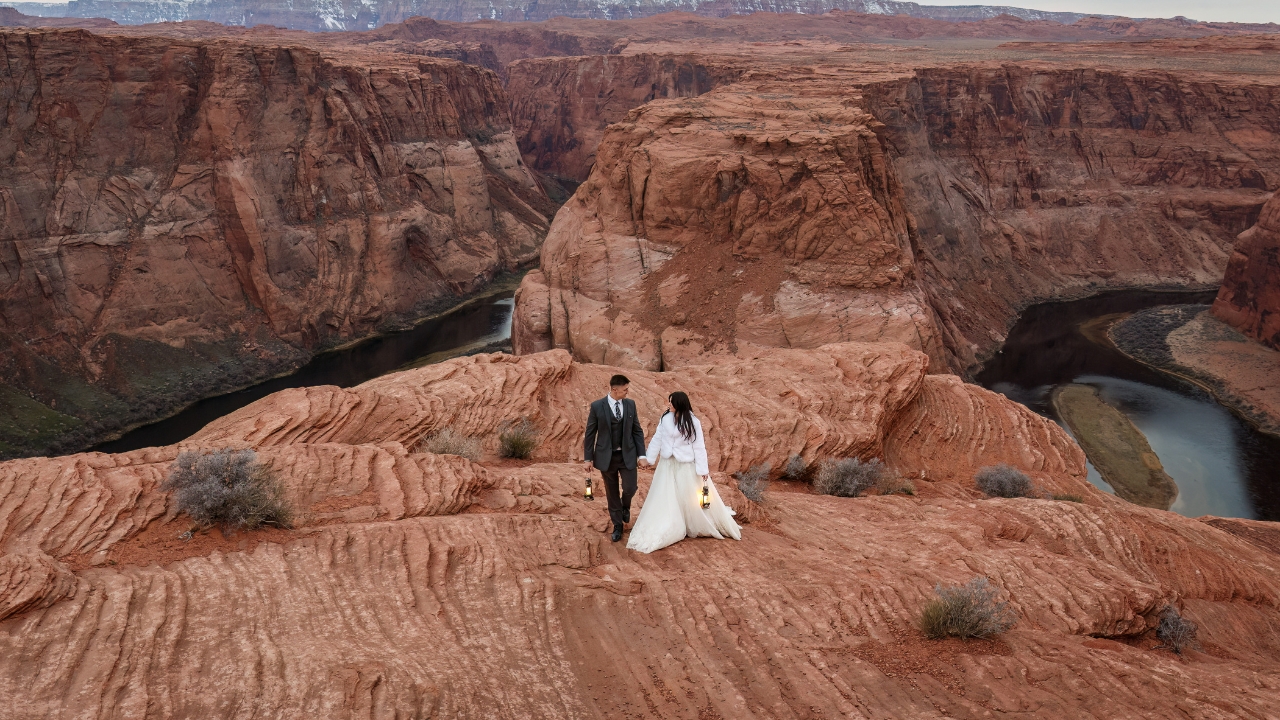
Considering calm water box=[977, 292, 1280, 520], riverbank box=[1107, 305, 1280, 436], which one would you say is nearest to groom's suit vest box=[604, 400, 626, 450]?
calm water box=[977, 292, 1280, 520]

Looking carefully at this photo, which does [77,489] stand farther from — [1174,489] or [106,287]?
[106,287]

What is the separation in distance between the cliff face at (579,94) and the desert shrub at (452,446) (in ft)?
222

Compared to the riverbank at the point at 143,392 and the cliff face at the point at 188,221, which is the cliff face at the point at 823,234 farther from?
the cliff face at the point at 188,221

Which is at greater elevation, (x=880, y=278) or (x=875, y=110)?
(x=875, y=110)

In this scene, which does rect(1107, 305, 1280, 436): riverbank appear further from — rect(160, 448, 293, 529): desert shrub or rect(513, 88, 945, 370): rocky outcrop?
rect(160, 448, 293, 529): desert shrub

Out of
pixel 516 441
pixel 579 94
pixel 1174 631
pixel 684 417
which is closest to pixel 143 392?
pixel 516 441

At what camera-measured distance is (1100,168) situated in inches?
2456

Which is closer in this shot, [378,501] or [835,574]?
[835,574]

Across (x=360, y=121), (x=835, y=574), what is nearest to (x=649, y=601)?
(x=835, y=574)

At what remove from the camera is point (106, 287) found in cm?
3753

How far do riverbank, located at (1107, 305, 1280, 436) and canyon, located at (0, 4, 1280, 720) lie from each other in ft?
6.84

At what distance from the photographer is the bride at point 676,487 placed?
28.4 ft

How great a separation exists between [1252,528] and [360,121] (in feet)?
156

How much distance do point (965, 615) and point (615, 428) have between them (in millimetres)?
3741
